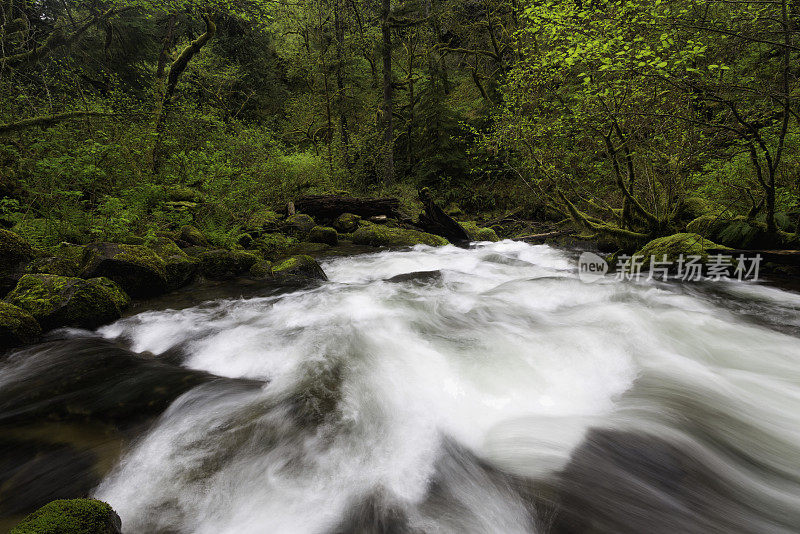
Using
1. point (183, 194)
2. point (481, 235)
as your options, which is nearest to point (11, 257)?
point (183, 194)

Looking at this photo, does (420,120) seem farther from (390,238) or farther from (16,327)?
(16,327)

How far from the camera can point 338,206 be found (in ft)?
38.9

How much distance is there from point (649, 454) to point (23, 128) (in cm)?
1051

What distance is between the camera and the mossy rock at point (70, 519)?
1.34 m

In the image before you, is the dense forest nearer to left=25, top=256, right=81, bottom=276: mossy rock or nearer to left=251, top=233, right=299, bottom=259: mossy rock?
left=251, top=233, right=299, bottom=259: mossy rock

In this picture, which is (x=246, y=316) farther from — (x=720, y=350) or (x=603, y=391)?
(x=720, y=350)

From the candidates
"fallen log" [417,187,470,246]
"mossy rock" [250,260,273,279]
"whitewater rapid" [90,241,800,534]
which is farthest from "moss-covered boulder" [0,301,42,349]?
"fallen log" [417,187,470,246]

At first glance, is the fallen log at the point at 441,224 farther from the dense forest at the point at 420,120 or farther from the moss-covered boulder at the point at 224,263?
the moss-covered boulder at the point at 224,263

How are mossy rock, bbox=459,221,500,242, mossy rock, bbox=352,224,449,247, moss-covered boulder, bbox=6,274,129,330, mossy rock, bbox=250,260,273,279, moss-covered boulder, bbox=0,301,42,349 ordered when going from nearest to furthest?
moss-covered boulder, bbox=0,301,42,349
moss-covered boulder, bbox=6,274,129,330
mossy rock, bbox=250,260,273,279
mossy rock, bbox=352,224,449,247
mossy rock, bbox=459,221,500,242

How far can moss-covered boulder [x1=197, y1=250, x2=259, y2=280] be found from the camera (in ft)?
20.7

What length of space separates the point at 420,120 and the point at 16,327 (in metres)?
15.3

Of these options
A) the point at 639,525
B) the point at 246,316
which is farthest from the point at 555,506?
the point at 246,316

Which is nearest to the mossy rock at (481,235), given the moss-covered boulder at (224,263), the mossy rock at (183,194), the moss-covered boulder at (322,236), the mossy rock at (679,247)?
the moss-covered boulder at (322,236)

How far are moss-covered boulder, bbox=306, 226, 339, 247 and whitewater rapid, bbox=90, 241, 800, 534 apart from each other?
518 centimetres
